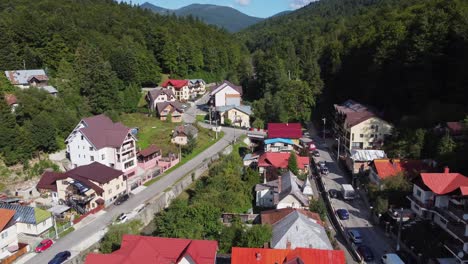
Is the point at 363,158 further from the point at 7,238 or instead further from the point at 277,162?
the point at 7,238

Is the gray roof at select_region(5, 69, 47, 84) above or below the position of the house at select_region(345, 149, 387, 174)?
above

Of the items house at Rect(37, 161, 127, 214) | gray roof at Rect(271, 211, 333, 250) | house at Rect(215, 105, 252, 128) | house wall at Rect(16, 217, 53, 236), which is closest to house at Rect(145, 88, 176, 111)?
house at Rect(215, 105, 252, 128)

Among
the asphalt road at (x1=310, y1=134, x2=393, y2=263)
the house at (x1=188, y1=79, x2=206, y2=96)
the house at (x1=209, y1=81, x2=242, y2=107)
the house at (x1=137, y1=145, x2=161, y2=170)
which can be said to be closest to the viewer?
the asphalt road at (x1=310, y1=134, x2=393, y2=263)

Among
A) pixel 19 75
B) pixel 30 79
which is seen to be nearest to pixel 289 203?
pixel 30 79

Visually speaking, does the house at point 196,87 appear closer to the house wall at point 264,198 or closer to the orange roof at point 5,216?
the house wall at point 264,198

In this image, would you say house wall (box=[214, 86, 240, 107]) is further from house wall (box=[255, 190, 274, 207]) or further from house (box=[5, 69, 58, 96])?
house wall (box=[255, 190, 274, 207])

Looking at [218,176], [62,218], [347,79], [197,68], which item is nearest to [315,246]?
[218,176]

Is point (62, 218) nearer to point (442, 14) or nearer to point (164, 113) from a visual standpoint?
point (164, 113)
